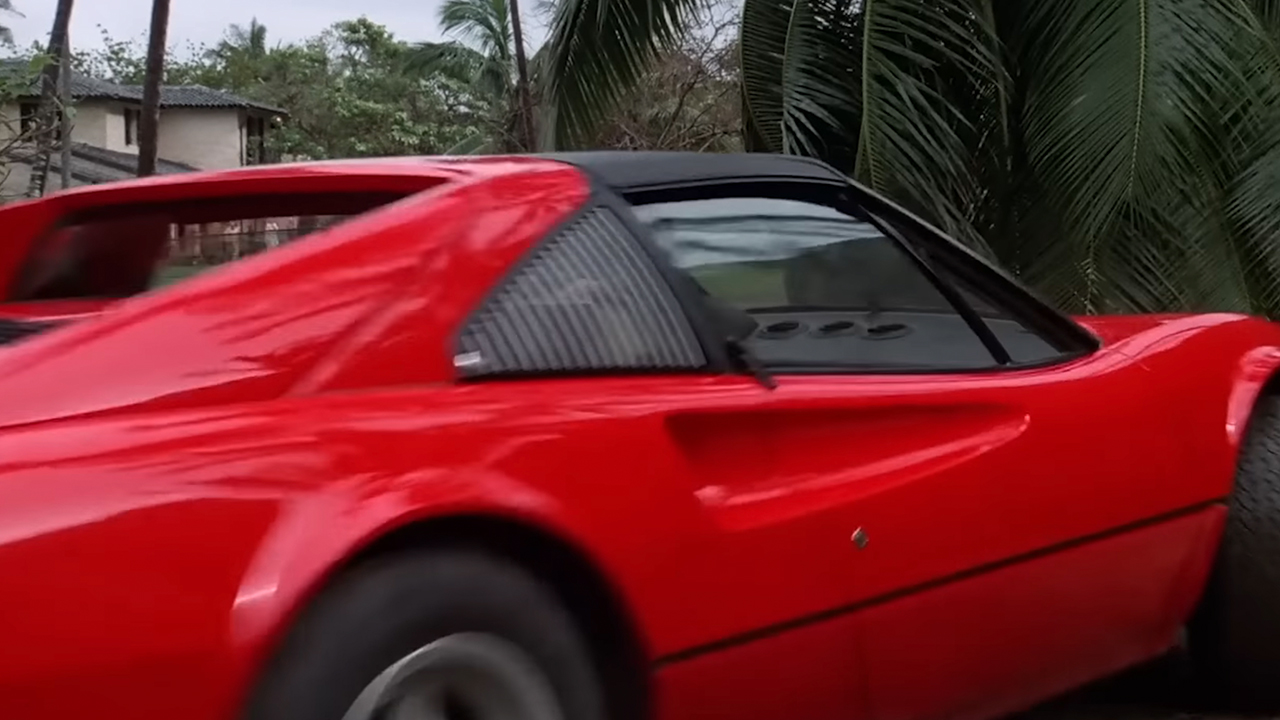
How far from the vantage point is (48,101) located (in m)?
13.0

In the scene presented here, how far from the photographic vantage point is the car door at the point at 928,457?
2.79m

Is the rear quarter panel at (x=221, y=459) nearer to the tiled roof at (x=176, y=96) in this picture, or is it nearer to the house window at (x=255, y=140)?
the tiled roof at (x=176, y=96)

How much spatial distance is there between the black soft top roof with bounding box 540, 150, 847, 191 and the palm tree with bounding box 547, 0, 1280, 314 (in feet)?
15.9

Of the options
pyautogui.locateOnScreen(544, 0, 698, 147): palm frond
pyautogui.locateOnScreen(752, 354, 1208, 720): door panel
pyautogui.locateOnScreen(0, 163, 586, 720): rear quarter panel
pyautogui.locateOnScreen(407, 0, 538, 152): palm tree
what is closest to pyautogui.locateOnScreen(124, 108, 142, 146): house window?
pyautogui.locateOnScreen(407, 0, 538, 152): palm tree

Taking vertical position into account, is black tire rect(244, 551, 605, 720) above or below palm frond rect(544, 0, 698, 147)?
below

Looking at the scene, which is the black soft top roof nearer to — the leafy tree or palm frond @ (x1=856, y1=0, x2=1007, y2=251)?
palm frond @ (x1=856, y1=0, x2=1007, y2=251)

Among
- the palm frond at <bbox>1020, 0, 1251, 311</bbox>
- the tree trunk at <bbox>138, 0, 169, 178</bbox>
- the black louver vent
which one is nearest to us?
the black louver vent

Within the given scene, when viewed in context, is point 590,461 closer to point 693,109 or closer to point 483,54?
point 693,109

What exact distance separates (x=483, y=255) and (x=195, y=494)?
0.75 metres

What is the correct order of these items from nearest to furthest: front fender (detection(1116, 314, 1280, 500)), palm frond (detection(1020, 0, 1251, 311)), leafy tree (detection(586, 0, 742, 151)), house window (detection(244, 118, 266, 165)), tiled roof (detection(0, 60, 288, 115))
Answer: front fender (detection(1116, 314, 1280, 500)) → palm frond (detection(1020, 0, 1251, 311)) → leafy tree (detection(586, 0, 742, 151)) → tiled roof (detection(0, 60, 288, 115)) → house window (detection(244, 118, 266, 165))

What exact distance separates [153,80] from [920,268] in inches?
434

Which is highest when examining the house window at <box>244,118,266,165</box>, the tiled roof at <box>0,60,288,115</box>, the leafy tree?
the leafy tree

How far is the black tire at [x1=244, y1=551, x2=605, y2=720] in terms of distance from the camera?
6.57ft

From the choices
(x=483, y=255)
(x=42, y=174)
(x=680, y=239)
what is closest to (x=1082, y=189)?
(x=680, y=239)
